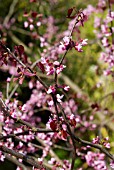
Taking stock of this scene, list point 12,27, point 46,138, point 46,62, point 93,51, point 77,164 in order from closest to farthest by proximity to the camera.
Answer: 1. point 46,62
2. point 46,138
3. point 77,164
4. point 12,27
5. point 93,51

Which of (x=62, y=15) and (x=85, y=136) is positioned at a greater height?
(x=62, y=15)

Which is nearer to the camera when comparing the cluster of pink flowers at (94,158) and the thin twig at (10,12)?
the cluster of pink flowers at (94,158)

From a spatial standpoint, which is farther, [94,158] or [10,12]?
[10,12]

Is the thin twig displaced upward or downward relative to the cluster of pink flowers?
upward

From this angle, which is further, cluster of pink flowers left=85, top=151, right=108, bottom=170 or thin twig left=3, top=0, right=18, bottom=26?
thin twig left=3, top=0, right=18, bottom=26

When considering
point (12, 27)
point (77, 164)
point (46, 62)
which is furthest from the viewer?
point (12, 27)

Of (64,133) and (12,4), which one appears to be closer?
(64,133)

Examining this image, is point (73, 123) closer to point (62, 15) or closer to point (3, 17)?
point (3, 17)

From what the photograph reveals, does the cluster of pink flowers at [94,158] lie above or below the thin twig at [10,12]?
below

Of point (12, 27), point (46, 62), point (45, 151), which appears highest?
point (12, 27)

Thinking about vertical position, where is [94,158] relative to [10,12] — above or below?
below

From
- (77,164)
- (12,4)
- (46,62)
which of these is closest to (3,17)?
(12,4)
